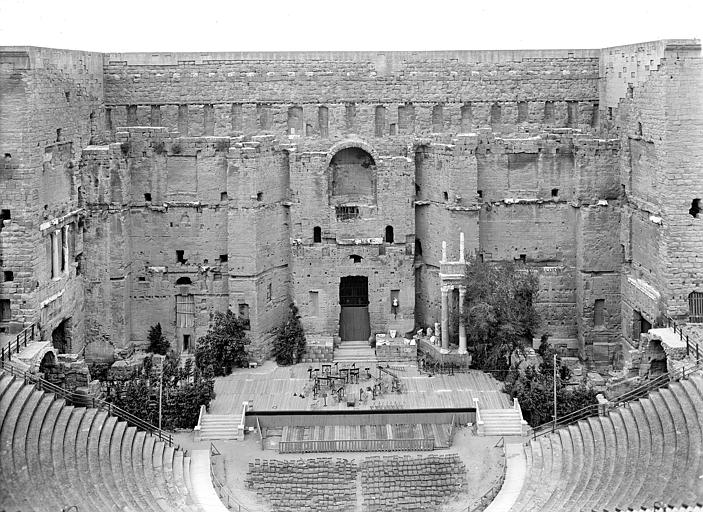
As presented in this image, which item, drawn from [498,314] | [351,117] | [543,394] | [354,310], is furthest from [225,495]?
[351,117]

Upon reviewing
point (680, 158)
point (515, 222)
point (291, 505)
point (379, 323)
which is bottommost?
point (291, 505)

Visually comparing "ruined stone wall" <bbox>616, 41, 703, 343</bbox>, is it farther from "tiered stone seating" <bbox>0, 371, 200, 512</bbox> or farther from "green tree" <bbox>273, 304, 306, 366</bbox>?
"tiered stone seating" <bbox>0, 371, 200, 512</bbox>

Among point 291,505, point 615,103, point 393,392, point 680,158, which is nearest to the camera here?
point 291,505

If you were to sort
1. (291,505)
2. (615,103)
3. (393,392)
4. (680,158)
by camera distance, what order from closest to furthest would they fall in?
(291,505)
(680,158)
(393,392)
(615,103)

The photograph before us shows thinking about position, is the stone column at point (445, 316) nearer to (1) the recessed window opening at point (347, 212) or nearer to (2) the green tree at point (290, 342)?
(1) the recessed window opening at point (347, 212)

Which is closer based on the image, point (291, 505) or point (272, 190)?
point (291, 505)

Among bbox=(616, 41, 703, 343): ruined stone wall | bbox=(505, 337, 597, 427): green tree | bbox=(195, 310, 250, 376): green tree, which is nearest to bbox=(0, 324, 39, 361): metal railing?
bbox=(195, 310, 250, 376): green tree

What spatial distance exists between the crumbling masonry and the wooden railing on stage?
8024 mm

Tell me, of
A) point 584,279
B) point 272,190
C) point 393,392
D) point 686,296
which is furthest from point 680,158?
point 272,190

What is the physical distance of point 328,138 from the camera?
44.3 metres

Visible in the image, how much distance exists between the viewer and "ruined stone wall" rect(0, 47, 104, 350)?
36281 mm

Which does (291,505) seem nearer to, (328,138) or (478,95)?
(328,138)

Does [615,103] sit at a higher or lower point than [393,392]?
higher

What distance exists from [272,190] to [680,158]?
15.3 meters
